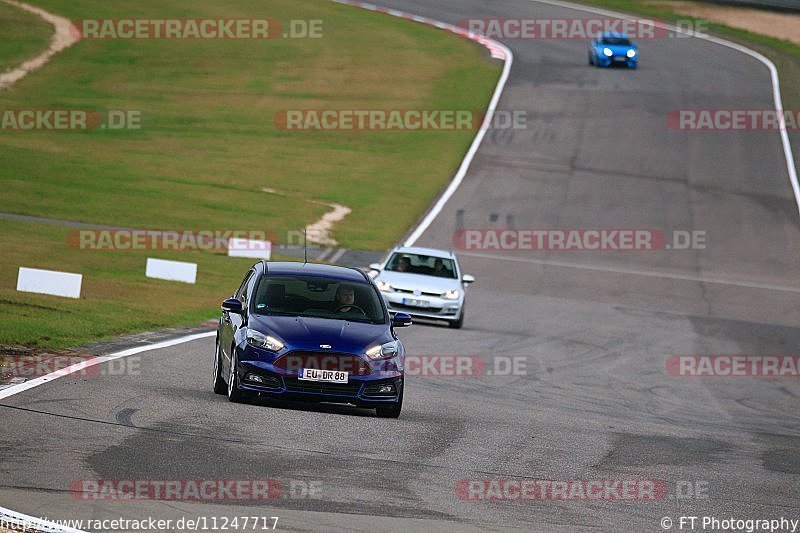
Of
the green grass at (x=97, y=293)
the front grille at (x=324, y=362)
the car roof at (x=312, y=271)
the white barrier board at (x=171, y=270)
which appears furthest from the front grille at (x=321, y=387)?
the white barrier board at (x=171, y=270)

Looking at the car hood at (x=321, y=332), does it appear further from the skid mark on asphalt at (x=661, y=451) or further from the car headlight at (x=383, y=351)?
the skid mark on asphalt at (x=661, y=451)

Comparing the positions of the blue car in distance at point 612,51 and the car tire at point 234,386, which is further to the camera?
the blue car in distance at point 612,51

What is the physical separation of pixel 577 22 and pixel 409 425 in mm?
57762

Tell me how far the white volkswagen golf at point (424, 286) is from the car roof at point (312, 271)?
30.8 ft

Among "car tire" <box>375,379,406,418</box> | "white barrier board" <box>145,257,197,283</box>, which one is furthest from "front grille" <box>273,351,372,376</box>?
"white barrier board" <box>145,257,197,283</box>

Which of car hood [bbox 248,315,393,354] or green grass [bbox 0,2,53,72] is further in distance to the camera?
green grass [bbox 0,2,53,72]

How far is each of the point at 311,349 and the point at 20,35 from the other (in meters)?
51.5

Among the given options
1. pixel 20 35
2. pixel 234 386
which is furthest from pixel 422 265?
pixel 20 35

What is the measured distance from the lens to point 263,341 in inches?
521

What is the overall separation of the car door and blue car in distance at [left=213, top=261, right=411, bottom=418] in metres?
0.01

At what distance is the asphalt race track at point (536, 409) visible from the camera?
31.7ft

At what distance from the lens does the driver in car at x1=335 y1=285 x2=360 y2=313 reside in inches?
563

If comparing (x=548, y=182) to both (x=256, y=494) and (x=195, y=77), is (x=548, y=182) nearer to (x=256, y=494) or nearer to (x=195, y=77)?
(x=195, y=77)

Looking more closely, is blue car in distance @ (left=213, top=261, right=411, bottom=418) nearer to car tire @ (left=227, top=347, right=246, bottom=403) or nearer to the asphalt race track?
car tire @ (left=227, top=347, right=246, bottom=403)
